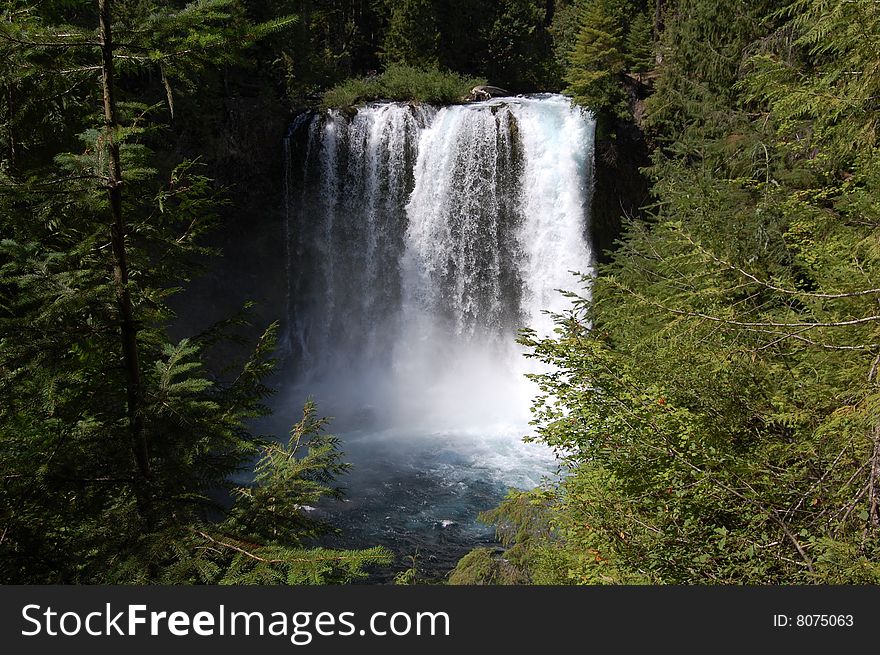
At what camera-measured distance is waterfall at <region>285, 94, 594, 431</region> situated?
1722 centimetres

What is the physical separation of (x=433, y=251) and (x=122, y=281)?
15155mm

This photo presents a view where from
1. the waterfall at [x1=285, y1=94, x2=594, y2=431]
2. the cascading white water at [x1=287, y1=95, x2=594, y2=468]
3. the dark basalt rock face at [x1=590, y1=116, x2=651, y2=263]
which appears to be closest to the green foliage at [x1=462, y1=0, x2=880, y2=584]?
the cascading white water at [x1=287, y1=95, x2=594, y2=468]

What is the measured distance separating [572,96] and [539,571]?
15.6m

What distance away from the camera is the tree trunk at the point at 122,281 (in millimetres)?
3287

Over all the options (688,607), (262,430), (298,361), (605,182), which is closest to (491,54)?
(605,182)

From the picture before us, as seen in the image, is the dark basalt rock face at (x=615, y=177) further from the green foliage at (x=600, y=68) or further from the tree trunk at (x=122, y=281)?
the tree trunk at (x=122, y=281)

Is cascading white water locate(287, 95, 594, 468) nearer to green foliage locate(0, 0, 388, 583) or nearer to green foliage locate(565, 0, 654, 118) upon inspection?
green foliage locate(565, 0, 654, 118)

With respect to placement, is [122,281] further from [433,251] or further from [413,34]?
[413,34]

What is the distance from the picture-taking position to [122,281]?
3490 millimetres

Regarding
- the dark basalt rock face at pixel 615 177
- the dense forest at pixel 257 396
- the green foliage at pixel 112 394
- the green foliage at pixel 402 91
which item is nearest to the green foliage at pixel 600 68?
the dark basalt rock face at pixel 615 177

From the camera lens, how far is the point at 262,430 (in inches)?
656

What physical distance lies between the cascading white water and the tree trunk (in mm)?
12786

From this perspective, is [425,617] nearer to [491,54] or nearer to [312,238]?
[312,238]

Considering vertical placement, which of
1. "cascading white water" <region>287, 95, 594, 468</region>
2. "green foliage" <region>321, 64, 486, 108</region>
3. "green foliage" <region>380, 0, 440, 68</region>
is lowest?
"cascading white water" <region>287, 95, 594, 468</region>
